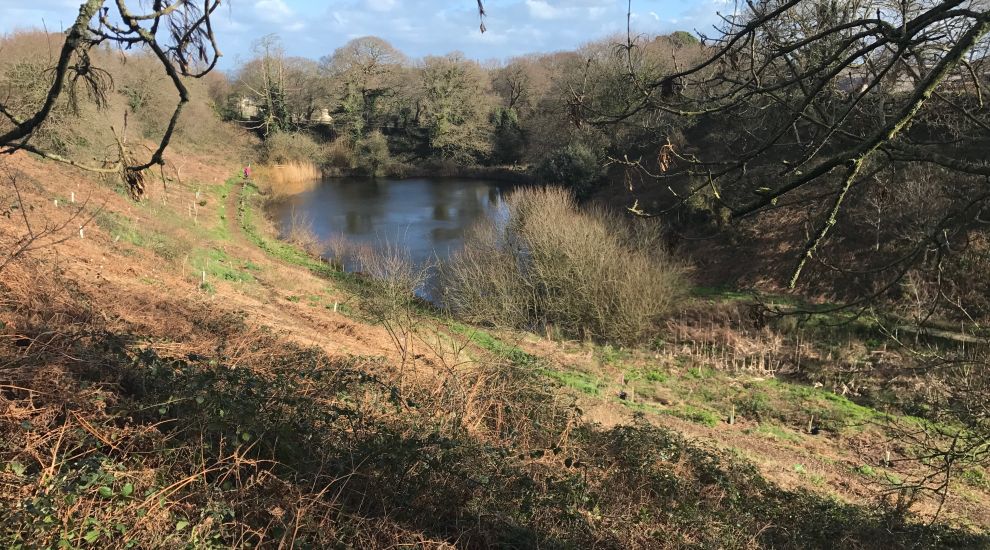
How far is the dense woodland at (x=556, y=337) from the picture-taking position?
3.54 metres

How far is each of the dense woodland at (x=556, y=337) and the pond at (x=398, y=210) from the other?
238cm

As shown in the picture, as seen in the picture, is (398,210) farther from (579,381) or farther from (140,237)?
(579,381)

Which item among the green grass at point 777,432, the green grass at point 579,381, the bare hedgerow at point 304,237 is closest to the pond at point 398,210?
the bare hedgerow at point 304,237

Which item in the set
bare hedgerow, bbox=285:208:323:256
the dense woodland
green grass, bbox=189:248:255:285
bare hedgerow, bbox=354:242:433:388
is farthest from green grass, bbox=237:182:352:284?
green grass, bbox=189:248:255:285

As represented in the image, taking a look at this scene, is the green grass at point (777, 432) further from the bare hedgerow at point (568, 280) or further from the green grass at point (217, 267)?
the green grass at point (217, 267)

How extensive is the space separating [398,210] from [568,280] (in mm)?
19777

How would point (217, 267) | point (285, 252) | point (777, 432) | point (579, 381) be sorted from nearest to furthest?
point (777, 432)
point (579, 381)
point (217, 267)
point (285, 252)

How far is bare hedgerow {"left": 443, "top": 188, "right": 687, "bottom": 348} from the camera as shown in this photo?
1688 cm

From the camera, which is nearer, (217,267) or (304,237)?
(217,267)

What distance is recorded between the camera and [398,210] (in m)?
35.0

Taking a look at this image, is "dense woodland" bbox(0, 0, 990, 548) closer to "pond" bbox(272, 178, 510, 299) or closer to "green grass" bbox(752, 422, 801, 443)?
"green grass" bbox(752, 422, 801, 443)

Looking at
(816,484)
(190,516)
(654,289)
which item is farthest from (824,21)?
(654,289)

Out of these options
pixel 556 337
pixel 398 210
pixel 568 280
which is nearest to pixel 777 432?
pixel 556 337

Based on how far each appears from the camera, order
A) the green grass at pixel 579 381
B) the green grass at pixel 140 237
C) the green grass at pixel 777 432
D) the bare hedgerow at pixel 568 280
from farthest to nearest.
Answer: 1. the bare hedgerow at pixel 568 280
2. the green grass at pixel 140 237
3. the green grass at pixel 579 381
4. the green grass at pixel 777 432
